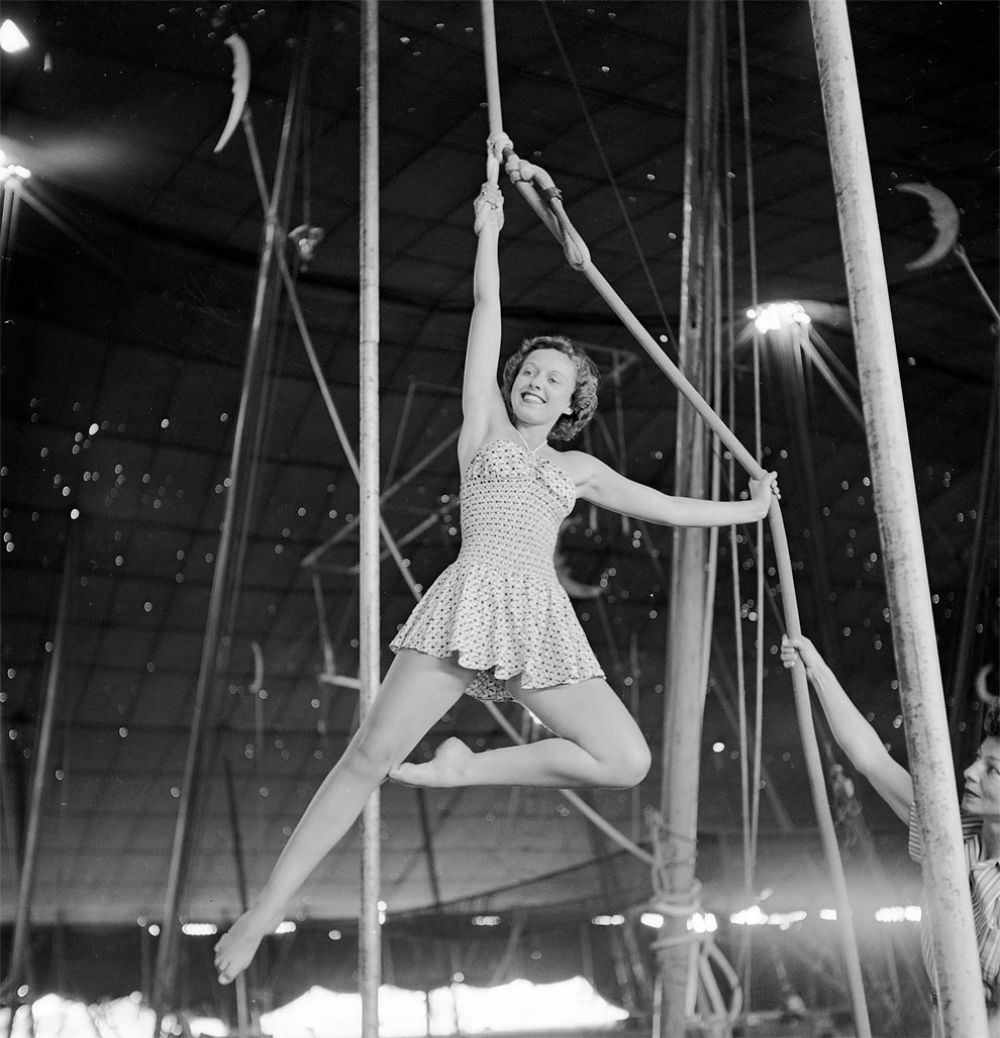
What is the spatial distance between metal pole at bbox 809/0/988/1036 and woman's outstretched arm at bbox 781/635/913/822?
0.44 metres

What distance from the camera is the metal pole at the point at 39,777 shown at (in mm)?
5262

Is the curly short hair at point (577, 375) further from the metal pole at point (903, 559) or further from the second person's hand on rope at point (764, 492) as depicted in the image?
the metal pole at point (903, 559)

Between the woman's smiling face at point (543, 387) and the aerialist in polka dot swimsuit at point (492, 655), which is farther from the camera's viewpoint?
the woman's smiling face at point (543, 387)

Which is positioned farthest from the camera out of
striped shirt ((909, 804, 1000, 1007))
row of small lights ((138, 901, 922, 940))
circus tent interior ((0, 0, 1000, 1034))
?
row of small lights ((138, 901, 922, 940))

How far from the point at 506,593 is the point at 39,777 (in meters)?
4.32

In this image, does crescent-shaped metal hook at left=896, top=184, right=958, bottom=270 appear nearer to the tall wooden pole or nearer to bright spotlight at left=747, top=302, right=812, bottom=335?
bright spotlight at left=747, top=302, right=812, bottom=335

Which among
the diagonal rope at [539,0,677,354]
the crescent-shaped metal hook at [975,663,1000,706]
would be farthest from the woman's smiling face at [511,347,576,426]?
the crescent-shaped metal hook at [975,663,1000,706]

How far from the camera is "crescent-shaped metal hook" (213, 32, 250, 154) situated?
4.10 metres

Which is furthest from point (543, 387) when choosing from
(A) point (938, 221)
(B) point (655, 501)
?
(A) point (938, 221)

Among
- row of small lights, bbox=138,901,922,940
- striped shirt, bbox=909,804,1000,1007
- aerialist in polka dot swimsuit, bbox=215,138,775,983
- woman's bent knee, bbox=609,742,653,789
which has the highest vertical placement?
aerialist in polka dot swimsuit, bbox=215,138,775,983

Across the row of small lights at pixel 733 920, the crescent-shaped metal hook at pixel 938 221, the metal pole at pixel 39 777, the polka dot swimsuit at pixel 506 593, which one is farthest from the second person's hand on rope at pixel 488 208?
the row of small lights at pixel 733 920

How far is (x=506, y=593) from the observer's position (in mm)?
2047

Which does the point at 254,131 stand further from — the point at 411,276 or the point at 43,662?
the point at 43,662

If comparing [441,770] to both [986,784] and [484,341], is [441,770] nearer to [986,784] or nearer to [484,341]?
[484,341]
